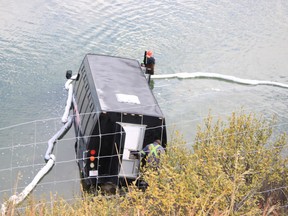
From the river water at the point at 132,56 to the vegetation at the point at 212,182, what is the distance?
4145 millimetres

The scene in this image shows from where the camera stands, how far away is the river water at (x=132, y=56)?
15359 millimetres

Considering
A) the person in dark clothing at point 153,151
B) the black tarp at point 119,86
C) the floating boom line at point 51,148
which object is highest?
the black tarp at point 119,86

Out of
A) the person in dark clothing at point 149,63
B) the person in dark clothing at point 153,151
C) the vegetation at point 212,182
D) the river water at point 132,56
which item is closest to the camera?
the vegetation at point 212,182

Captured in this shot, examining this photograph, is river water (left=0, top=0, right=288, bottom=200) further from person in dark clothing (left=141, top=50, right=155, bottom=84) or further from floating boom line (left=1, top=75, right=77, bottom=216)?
person in dark clothing (left=141, top=50, right=155, bottom=84)

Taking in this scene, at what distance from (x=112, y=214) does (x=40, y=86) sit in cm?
1150

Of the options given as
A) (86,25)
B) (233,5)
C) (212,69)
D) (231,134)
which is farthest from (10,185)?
(233,5)

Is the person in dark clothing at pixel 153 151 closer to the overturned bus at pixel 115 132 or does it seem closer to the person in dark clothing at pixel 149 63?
the overturned bus at pixel 115 132

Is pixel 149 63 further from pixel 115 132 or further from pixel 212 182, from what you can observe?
pixel 212 182

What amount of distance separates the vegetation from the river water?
4145 mm

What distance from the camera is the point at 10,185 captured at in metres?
13.3

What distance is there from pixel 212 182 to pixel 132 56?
13928mm

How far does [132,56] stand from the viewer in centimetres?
2206

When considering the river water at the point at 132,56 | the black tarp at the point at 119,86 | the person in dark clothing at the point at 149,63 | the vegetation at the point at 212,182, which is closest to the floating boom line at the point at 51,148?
the river water at the point at 132,56

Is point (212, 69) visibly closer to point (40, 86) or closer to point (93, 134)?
point (40, 86)
